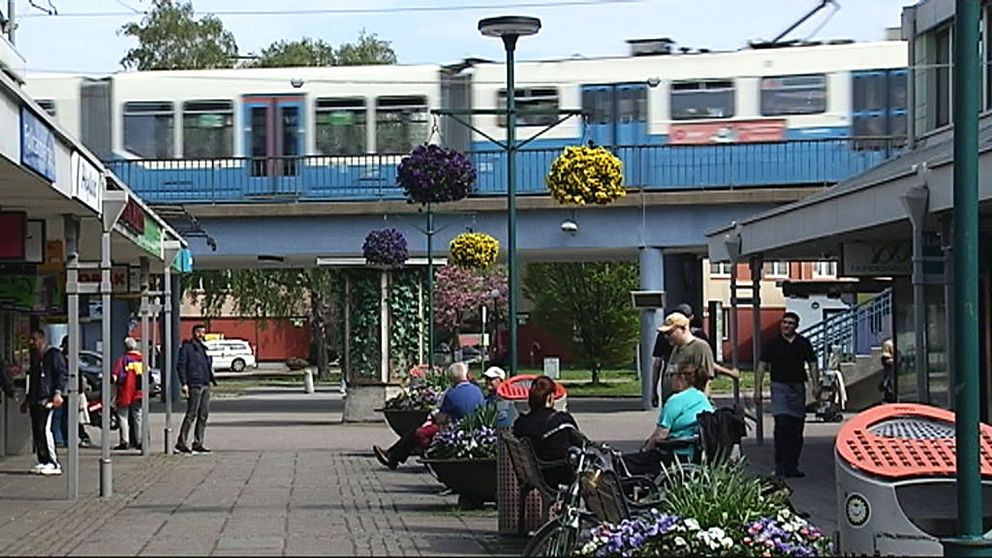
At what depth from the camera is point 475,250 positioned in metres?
29.9

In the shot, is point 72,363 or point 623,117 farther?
point 623,117

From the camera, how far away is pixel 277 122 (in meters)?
37.8

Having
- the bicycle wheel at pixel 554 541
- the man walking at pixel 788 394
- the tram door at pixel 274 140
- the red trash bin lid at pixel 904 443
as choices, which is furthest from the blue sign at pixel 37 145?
the tram door at pixel 274 140

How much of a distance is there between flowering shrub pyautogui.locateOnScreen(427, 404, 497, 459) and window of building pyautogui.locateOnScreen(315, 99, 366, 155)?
850 inches

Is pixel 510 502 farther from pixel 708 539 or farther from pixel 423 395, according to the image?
pixel 423 395

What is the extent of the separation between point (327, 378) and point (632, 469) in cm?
5376

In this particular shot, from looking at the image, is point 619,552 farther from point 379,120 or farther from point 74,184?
point 379,120

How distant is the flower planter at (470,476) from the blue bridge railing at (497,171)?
20.5 metres

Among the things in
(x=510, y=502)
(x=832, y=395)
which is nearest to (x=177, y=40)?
(x=832, y=395)

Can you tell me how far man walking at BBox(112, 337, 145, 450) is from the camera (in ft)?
84.9

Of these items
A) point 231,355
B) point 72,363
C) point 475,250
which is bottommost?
point 231,355

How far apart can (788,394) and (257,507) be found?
19.9ft

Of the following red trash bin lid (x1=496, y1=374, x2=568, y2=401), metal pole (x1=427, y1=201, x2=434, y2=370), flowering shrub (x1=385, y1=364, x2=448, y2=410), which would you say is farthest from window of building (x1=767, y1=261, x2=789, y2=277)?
red trash bin lid (x1=496, y1=374, x2=568, y2=401)

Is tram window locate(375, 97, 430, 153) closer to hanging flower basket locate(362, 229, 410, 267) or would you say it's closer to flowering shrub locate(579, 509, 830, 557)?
hanging flower basket locate(362, 229, 410, 267)
